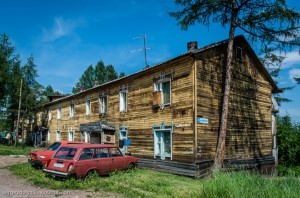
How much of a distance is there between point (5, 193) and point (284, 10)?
1451 cm

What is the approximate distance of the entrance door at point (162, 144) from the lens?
17.2 m

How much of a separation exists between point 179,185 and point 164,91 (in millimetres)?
7207

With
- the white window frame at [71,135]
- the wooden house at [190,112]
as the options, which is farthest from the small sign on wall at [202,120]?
Answer: the white window frame at [71,135]

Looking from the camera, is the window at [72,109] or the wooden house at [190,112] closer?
the wooden house at [190,112]

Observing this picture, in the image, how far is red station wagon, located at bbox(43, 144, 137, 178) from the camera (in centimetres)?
1250

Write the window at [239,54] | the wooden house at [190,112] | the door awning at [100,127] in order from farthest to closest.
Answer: the door awning at [100,127] < the window at [239,54] < the wooden house at [190,112]

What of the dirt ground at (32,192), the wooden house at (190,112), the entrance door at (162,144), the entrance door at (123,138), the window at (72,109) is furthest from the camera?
the window at (72,109)

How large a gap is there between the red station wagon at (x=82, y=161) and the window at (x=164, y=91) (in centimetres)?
A: 475

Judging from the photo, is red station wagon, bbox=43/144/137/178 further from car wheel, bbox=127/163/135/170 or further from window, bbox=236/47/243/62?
window, bbox=236/47/243/62

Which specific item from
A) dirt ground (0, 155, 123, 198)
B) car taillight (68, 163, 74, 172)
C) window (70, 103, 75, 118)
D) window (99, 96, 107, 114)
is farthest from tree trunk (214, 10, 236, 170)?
window (70, 103, 75, 118)

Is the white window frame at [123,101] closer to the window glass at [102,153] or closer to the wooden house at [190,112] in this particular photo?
the wooden house at [190,112]

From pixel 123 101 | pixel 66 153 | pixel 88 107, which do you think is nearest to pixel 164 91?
pixel 123 101

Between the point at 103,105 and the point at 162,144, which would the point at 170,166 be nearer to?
the point at 162,144

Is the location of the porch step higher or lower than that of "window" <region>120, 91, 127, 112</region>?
lower
